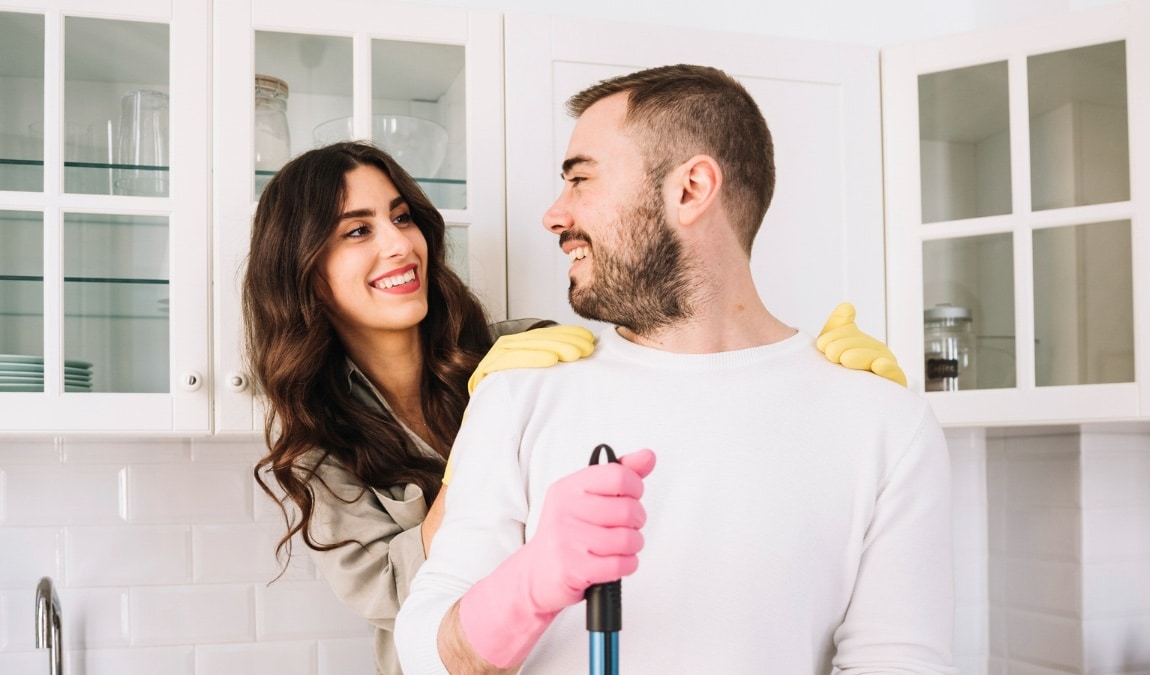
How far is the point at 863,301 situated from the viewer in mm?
1873

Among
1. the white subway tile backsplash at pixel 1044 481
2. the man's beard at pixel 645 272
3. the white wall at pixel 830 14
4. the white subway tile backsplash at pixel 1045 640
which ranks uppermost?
the white wall at pixel 830 14

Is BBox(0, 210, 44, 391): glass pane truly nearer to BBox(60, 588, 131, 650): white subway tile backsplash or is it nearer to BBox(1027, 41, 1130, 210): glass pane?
BBox(60, 588, 131, 650): white subway tile backsplash

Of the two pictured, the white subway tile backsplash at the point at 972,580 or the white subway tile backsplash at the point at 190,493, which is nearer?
the white subway tile backsplash at the point at 190,493

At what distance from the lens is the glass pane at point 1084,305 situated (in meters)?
1.79

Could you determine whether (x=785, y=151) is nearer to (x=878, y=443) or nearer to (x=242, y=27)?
(x=878, y=443)

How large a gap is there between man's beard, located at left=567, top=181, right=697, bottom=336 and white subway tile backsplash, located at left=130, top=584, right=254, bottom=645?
1.10 metres

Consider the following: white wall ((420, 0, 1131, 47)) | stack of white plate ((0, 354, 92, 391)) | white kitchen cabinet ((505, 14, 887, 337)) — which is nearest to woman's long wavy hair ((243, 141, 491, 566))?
white kitchen cabinet ((505, 14, 887, 337))

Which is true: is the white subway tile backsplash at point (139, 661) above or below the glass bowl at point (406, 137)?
below

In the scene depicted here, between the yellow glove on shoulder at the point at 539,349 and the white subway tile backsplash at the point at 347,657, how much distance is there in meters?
0.91

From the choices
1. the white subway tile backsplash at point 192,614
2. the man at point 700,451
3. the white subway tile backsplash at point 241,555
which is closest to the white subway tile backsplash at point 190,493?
the white subway tile backsplash at point 241,555

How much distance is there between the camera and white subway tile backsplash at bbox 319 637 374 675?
2.00m

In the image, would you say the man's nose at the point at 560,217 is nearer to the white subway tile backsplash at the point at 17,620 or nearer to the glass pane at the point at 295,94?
the glass pane at the point at 295,94

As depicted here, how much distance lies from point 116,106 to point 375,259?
465 mm

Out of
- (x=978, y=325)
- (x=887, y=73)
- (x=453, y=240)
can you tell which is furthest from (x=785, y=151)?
(x=453, y=240)
